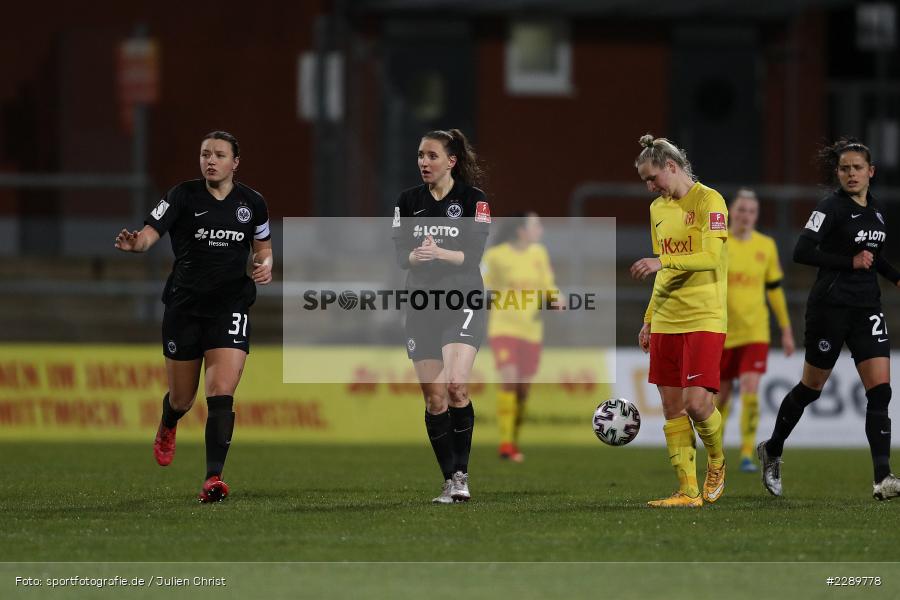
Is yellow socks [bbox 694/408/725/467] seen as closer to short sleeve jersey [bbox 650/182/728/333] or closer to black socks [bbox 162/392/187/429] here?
short sleeve jersey [bbox 650/182/728/333]

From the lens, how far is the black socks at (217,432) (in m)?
9.55

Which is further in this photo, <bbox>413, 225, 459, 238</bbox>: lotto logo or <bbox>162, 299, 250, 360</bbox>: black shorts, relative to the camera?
<bbox>162, 299, 250, 360</bbox>: black shorts

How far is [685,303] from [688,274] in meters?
0.18

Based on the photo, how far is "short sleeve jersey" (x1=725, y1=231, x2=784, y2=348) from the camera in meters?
13.3

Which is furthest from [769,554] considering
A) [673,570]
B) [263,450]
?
[263,450]

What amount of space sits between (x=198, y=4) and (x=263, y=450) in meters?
11.9

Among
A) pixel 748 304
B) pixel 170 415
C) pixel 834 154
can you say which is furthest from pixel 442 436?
pixel 748 304

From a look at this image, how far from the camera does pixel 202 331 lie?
9.79m

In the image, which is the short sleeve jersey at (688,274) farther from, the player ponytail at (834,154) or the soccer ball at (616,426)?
the player ponytail at (834,154)

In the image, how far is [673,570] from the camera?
709cm

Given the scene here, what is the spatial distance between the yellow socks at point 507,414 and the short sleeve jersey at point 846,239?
204 inches

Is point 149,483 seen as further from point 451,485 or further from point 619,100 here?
point 619,100

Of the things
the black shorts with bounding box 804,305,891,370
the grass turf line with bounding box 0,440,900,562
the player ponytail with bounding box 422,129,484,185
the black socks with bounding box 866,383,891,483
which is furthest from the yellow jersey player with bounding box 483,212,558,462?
the player ponytail with bounding box 422,129,484,185

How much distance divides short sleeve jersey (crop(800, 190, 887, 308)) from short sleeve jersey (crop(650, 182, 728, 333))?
1.09 metres
